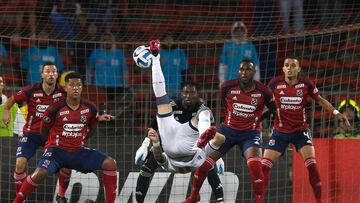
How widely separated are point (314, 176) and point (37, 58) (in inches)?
201

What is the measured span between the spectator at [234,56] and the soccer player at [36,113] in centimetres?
340

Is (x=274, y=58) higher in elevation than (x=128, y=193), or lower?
higher

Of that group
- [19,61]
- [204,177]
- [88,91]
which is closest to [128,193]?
[204,177]

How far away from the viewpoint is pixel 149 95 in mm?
15672

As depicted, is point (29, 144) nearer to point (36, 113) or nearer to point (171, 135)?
point (36, 113)

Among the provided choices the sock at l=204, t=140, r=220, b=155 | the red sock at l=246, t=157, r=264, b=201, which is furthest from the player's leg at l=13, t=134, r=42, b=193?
the red sock at l=246, t=157, r=264, b=201

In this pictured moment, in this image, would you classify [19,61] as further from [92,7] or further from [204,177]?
[204,177]

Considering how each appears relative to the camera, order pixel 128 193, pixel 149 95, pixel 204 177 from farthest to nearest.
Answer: pixel 149 95 < pixel 128 193 < pixel 204 177

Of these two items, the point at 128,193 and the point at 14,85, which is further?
the point at 14,85

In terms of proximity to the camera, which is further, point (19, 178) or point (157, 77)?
point (19, 178)

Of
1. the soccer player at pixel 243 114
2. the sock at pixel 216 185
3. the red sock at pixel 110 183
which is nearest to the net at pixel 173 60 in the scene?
the sock at pixel 216 185

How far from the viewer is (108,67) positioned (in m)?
16.1

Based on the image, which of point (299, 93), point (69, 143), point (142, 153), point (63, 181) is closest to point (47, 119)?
point (69, 143)

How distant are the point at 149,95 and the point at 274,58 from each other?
81.2 inches
